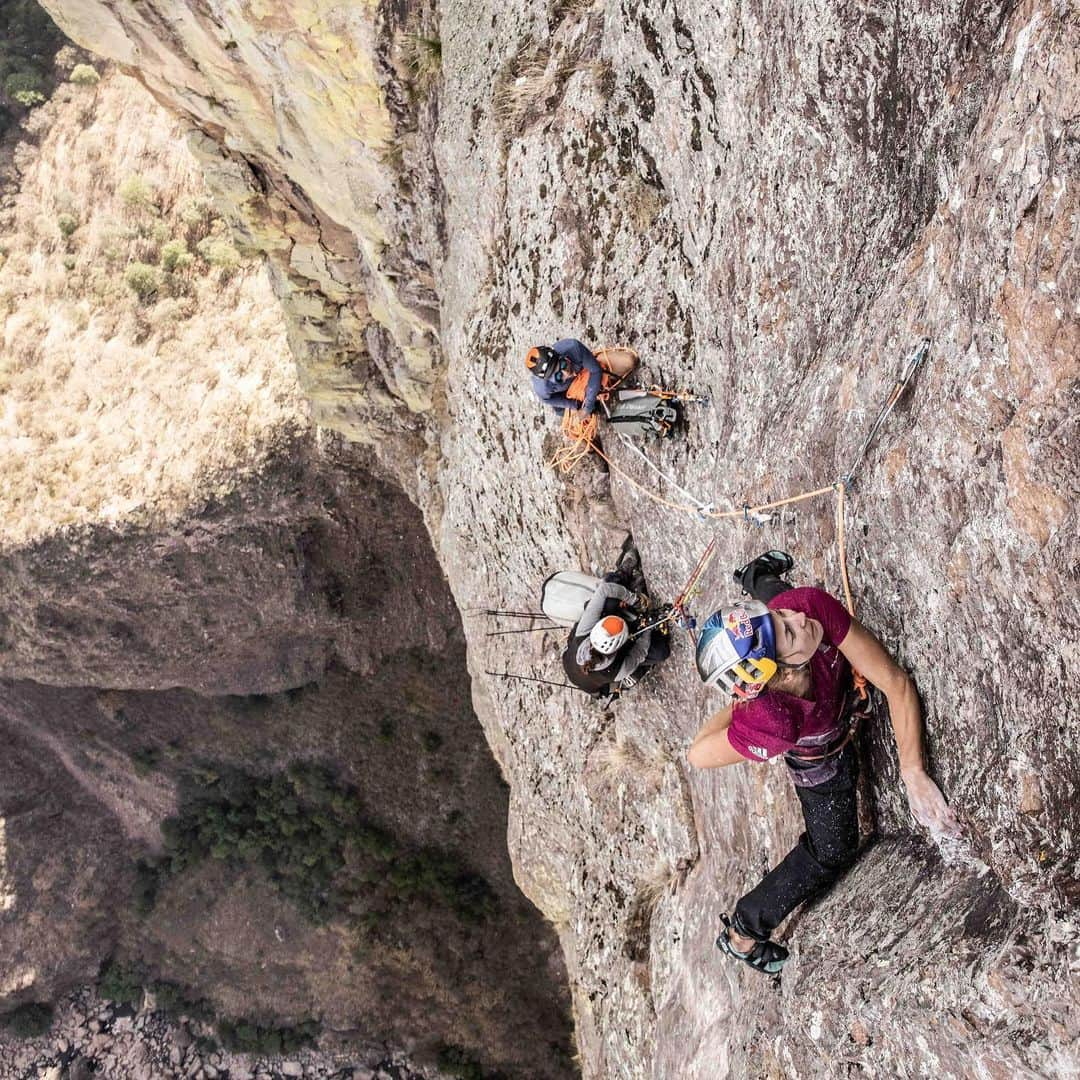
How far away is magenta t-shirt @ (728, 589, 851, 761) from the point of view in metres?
4.92

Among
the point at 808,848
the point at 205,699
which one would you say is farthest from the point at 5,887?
the point at 808,848

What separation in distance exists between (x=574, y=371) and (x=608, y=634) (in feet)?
8.85

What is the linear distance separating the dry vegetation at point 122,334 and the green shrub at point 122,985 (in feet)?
64.6

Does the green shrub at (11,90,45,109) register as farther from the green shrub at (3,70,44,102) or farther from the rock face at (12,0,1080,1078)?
the rock face at (12,0,1080,1078)

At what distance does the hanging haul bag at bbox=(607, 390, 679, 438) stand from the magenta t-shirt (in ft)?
10.9

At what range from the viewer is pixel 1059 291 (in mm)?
3881

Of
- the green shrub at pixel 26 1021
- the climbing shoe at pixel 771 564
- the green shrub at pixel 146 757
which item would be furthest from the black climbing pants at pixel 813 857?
the green shrub at pixel 26 1021

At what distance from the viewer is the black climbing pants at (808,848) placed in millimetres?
5531

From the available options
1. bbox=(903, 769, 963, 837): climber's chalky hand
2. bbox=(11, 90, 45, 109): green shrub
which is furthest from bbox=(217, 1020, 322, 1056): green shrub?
bbox=(11, 90, 45, 109): green shrub

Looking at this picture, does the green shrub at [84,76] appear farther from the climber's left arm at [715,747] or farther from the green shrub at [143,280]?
the climber's left arm at [715,747]

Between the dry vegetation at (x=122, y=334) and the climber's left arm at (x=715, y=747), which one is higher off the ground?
the climber's left arm at (x=715, y=747)

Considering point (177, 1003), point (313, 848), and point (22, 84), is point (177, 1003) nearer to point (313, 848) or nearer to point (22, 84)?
point (313, 848)

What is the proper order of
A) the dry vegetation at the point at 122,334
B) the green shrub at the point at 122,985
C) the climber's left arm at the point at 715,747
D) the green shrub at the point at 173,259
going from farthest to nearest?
1. the green shrub at the point at 122,985
2. the green shrub at the point at 173,259
3. the dry vegetation at the point at 122,334
4. the climber's left arm at the point at 715,747

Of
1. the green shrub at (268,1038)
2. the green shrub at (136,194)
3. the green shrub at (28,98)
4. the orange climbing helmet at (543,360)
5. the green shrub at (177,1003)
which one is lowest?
the green shrub at (177,1003)
